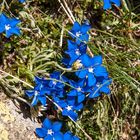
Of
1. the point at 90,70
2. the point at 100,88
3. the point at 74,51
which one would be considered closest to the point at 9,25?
the point at 74,51

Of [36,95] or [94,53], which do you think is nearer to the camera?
[36,95]

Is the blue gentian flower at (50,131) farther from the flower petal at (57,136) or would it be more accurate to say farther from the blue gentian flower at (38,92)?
the blue gentian flower at (38,92)

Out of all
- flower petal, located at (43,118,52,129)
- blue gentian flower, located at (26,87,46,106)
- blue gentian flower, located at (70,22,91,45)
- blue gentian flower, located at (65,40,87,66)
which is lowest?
flower petal, located at (43,118,52,129)

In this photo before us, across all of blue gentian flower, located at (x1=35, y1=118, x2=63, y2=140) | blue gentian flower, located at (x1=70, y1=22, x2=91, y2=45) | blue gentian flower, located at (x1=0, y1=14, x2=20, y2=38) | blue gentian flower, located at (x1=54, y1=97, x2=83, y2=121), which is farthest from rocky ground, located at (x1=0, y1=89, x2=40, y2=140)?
blue gentian flower, located at (x1=70, y1=22, x2=91, y2=45)

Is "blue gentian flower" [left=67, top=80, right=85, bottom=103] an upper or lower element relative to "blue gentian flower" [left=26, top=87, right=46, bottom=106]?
lower

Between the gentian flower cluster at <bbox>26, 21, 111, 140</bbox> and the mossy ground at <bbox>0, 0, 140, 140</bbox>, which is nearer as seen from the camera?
the gentian flower cluster at <bbox>26, 21, 111, 140</bbox>

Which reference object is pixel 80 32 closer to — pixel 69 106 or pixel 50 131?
pixel 69 106

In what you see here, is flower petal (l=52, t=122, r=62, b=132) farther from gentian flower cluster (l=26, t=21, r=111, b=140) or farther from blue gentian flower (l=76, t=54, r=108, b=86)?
blue gentian flower (l=76, t=54, r=108, b=86)
